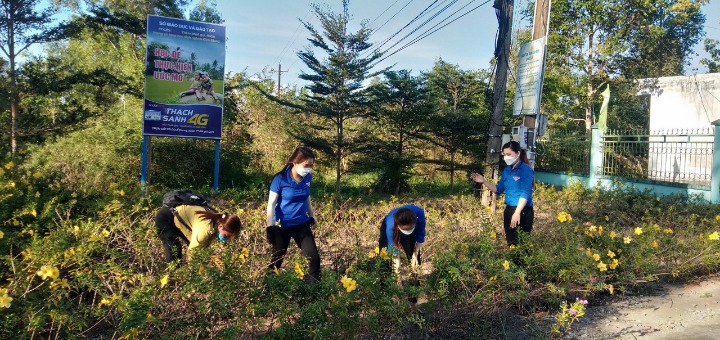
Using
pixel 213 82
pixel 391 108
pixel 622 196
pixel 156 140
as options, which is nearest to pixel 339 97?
pixel 391 108

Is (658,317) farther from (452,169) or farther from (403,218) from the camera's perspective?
(452,169)

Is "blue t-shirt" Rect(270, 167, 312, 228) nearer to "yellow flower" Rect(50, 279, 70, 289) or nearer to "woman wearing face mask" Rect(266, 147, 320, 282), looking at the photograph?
"woman wearing face mask" Rect(266, 147, 320, 282)

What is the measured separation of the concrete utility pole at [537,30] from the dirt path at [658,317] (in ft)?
9.83

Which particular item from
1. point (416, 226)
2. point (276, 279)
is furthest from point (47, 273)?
point (416, 226)

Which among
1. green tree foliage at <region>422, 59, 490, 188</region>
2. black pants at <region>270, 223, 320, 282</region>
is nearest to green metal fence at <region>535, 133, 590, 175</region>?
green tree foliage at <region>422, 59, 490, 188</region>

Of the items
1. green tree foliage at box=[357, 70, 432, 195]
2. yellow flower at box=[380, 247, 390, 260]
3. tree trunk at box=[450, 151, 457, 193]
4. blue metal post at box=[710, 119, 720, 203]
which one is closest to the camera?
yellow flower at box=[380, 247, 390, 260]

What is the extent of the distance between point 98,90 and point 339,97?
5824 mm

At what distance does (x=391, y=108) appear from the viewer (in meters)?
13.4

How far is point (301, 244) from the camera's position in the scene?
14.0ft

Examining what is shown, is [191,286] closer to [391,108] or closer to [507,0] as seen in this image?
[507,0]

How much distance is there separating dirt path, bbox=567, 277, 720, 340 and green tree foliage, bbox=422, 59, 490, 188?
8579 mm

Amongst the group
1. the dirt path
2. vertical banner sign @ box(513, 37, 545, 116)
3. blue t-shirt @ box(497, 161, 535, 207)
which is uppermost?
vertical banner sign @ box(513, 37, 545, 116)

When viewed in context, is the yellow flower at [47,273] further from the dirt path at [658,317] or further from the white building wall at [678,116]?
the white building wall at [678,116]

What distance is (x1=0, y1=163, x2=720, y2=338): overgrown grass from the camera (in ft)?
9.36
